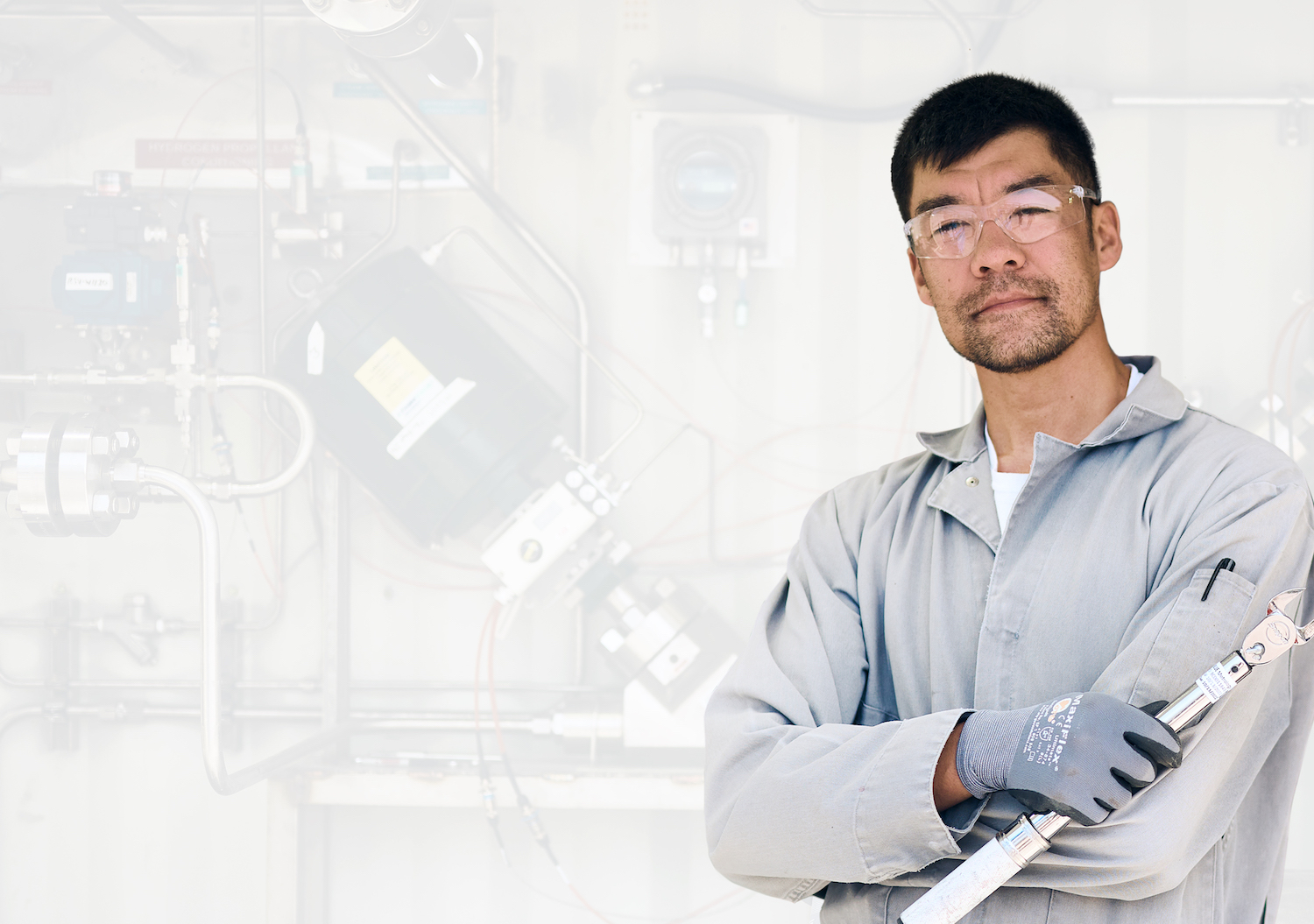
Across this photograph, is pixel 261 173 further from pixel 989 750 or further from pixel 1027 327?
pixel 989 750

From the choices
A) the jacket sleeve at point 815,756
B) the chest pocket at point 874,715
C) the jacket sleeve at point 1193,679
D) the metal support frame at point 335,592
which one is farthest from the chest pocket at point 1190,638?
the metal support frame at point 335,592

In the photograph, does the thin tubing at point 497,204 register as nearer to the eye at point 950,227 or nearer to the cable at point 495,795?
the cable at point 495,795

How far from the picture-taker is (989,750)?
72 cm

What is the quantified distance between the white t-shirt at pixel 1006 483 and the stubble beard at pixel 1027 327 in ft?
0.27

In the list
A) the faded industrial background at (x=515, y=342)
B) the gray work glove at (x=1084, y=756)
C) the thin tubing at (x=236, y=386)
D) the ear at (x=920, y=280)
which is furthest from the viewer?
the faded industrial background at (x=515, y=342)

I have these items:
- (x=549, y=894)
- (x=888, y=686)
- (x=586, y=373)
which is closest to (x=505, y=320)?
(x=586, y=373)

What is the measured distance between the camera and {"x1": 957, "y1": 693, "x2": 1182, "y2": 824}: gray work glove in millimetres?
667

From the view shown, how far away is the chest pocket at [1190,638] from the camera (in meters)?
0.71

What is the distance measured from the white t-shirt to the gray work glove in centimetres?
24

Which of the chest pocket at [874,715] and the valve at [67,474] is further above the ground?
the valve at [67,474]

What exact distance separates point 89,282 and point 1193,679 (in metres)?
1.91

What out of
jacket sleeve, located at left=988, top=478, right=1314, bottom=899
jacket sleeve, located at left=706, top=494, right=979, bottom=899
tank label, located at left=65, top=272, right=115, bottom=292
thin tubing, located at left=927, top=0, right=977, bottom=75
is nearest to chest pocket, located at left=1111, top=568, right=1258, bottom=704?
jacket sleeve, located at left=988, top=478, right=1314, bottom=899

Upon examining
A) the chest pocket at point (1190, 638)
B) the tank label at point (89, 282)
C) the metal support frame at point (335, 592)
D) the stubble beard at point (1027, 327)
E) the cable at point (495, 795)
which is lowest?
the cable at point (495, 795)

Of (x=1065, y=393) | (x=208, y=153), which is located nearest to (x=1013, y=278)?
(x=1065, y=393)
